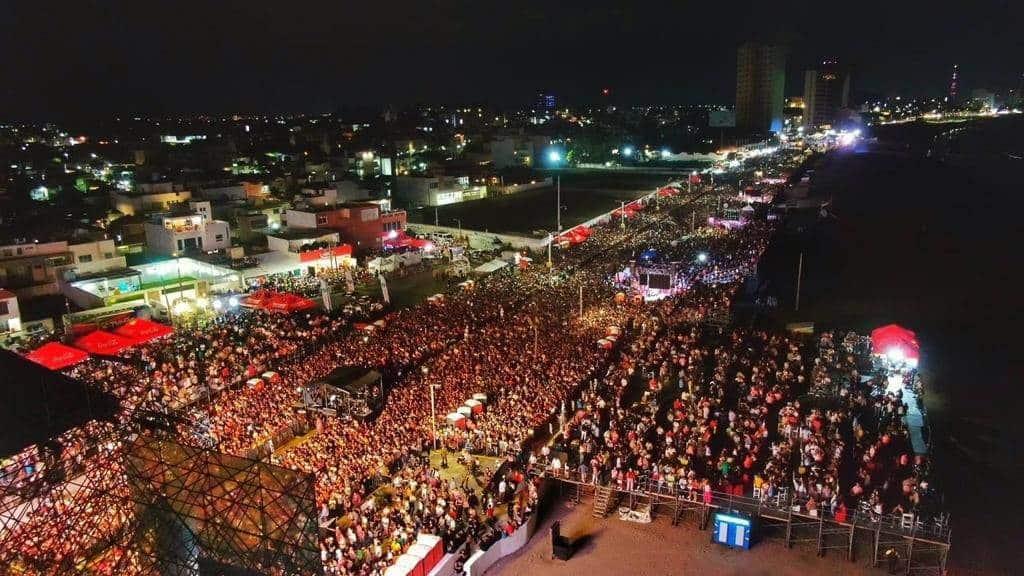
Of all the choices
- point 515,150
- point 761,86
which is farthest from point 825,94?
point 515,150

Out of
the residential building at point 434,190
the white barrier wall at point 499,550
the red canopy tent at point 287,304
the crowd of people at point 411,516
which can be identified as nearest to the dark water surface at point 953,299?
the white barrier wall at point 499,550

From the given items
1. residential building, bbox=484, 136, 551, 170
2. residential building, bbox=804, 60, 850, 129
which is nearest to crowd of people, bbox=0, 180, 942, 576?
residential building, bbox=484, 136, 551, 170

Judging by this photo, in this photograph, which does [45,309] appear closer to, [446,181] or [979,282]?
[446,181]

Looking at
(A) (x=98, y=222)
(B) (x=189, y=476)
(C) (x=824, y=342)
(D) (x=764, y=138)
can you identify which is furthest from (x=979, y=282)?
(D) (x=764, y=138)

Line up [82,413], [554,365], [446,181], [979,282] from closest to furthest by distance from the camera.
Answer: [82,413] < [554,365] < [979,282] < [446,181]

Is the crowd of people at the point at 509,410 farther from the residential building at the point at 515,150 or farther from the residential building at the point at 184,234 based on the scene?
the residential building at the point at 515,150

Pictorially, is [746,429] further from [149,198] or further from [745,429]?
[149,198]
